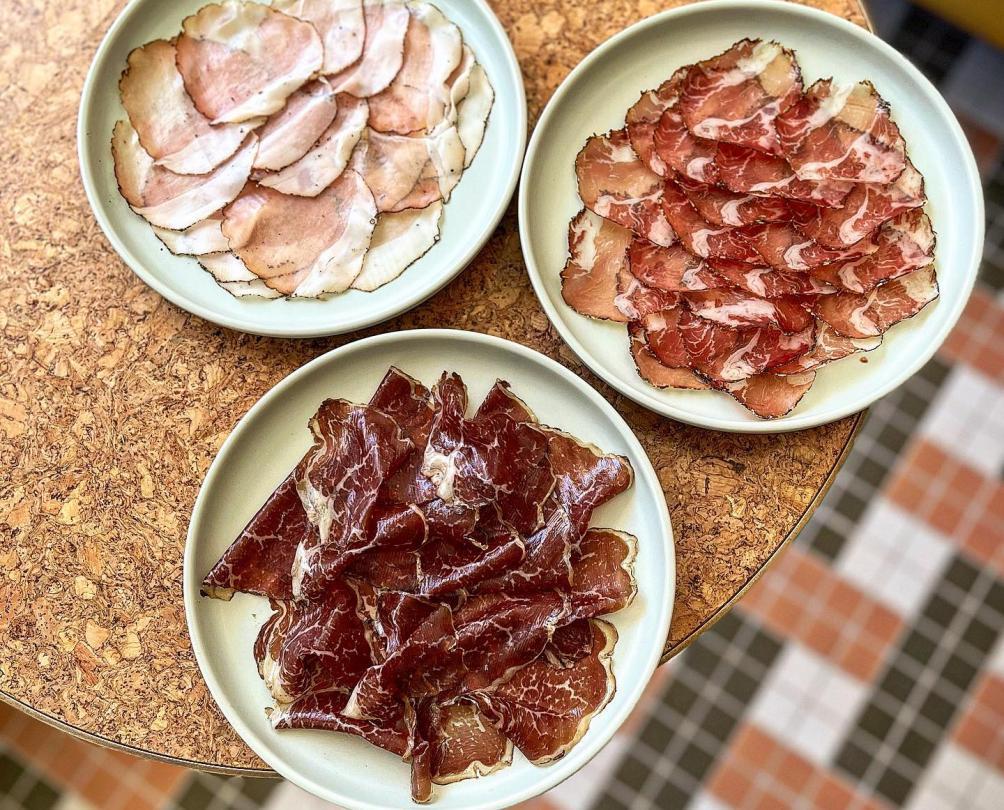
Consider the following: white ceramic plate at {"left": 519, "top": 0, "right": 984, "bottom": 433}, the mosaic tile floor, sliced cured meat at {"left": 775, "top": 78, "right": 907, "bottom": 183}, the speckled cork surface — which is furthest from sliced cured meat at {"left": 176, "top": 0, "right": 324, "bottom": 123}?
the mosaic tile floor

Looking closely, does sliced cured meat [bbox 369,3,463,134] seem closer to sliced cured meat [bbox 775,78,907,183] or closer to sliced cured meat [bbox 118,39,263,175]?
sliced cured meat [bbox 118,39,263,175]

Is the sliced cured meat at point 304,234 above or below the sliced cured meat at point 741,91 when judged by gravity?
below

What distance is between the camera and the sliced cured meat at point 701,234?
1.48 meters

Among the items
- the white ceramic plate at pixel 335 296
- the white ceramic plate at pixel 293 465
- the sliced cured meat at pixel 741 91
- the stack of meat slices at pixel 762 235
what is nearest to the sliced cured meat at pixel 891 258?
the stack of meat slices at pixel 762 235

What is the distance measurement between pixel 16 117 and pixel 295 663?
3.66 feet

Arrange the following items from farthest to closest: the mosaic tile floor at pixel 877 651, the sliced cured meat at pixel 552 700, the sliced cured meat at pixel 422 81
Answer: the mosaic tile floor at pixel 877 651, the sliced cured meat at pixel 422 81, the sliced cured meat at pixel 552 700

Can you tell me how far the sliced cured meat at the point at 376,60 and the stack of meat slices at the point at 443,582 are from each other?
50cm

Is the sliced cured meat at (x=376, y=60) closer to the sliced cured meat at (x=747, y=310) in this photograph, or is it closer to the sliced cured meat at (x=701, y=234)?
the sliced cured meat at (x=701, y=234)

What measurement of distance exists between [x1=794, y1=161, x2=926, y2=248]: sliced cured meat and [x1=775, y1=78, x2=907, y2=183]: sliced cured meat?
26mm

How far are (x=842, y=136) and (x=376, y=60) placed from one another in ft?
2.60

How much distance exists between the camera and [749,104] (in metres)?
1.50

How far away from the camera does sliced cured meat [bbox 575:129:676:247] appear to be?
151cm

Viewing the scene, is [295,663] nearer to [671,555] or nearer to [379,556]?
[379,556]

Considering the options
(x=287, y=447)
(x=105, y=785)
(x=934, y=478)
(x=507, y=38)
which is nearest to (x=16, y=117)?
(x=287, y=447)
